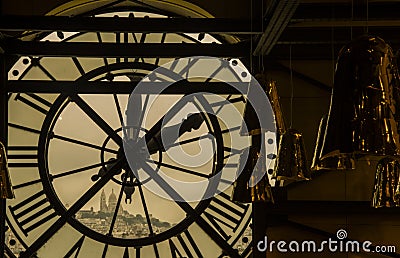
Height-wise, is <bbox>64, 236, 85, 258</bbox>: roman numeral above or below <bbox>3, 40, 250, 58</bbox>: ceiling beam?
below

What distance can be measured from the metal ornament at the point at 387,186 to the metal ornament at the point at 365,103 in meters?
2.02

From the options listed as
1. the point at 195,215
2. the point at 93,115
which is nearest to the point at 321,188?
the point at 195,215

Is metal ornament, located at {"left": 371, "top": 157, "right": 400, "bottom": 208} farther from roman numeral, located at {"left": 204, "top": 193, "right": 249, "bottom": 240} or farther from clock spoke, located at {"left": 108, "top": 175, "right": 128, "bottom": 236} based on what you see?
clock spoke, located at {"left": 108, "top": 175, "right": 128, "bottom": 236}

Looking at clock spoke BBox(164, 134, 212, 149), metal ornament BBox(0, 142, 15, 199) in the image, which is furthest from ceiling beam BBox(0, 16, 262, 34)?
clock spoke BBox(164, 134, 212, 149)

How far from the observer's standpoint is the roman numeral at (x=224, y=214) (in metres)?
Result: 7.84

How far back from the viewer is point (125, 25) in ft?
20.9

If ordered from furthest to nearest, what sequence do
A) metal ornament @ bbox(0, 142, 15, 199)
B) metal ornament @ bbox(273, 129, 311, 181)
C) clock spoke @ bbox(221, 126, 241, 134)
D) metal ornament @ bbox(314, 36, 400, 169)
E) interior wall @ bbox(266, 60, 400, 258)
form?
1. clock spoke @ bbox(221, 126, 241, 134)
2. interior wall @ bbox(266, 60, 400, 258)
3. metal ornament @ bbox(0, 142, 15, 199)
4. metal ornament @ bbox(273, 129, 311, 181)
5. metal ornament @ bbox(314, 36, 400, 169)

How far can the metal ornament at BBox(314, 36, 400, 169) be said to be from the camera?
2.91m

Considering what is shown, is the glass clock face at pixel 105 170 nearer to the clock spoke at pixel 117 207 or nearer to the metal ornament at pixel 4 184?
the clock spoke at pixel 117 207

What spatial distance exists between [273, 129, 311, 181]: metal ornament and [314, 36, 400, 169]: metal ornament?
6.87 ft

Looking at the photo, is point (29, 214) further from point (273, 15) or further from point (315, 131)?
point (273, 15)

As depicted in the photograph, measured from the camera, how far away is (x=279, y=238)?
7605mm

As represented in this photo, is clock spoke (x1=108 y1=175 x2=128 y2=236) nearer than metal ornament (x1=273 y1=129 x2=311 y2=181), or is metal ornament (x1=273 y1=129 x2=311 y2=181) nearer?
metal ornament (x1=273 y1=129 x2=311 y2=181)

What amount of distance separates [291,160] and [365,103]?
7.14 feet
